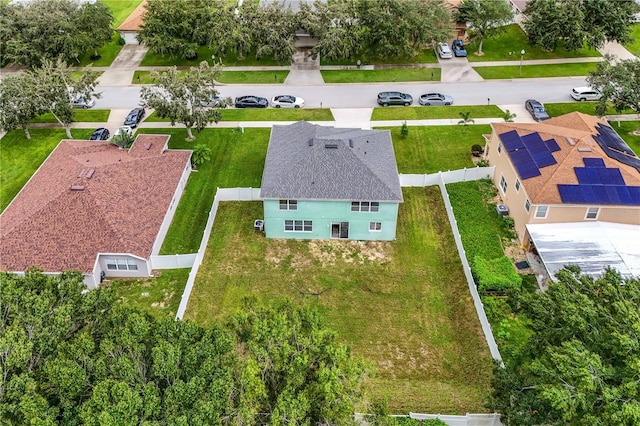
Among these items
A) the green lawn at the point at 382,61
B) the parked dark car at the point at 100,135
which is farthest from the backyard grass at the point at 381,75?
the parked dark car at the point at 100,135

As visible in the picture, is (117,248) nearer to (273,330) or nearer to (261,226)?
(261,226)

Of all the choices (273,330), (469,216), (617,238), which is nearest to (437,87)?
(469,216)

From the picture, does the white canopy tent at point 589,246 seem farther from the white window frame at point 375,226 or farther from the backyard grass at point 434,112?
the backyard grass at point 434,112

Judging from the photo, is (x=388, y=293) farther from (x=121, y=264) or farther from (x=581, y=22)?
(x=581, y=22)

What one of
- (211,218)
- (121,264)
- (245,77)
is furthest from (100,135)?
(121,264)

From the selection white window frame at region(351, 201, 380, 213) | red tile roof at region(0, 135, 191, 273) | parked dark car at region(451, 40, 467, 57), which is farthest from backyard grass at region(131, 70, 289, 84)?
white window frame at region(351, 201, 380, 213)

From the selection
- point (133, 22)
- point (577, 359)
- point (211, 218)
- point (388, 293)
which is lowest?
point (388, 293)

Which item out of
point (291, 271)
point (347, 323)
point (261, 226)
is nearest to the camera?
point (347, 323)
